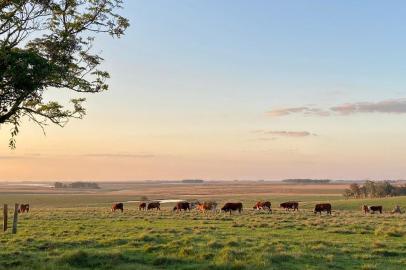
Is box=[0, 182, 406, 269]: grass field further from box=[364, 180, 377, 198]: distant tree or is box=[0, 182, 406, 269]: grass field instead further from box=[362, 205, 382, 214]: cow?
box=[364, 180, 377, 198]: distant tree

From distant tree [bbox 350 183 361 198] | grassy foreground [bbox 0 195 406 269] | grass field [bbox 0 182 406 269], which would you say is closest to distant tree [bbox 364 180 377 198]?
distant tree [bbox 350 183 361 198]

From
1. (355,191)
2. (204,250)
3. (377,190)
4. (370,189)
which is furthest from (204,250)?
(355,191)

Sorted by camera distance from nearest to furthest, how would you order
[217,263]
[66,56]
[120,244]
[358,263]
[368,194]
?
1. [217,263]
2. [358,263]
3. [66,56]
4. [120,244]
5. [368,194]

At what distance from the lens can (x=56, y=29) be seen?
65.2 ft

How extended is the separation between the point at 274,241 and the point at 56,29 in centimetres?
1408

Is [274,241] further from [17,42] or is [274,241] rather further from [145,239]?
[17,42]

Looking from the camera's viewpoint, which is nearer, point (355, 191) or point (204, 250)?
point (204, 250)

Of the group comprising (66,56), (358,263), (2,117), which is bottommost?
(358,263)

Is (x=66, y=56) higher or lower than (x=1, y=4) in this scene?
lower

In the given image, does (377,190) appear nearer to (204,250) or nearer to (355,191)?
(355,191)

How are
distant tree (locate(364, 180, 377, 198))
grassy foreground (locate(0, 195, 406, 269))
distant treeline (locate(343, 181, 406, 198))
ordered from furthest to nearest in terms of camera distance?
distant tree (locate(364, 180, 377, 198)) < distant treeline (locate(343, 181, 406, 198)) < grassy foreground (locate(0, 195, 406, 269))

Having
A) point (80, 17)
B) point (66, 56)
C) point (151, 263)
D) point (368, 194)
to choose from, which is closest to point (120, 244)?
point (151, 263)

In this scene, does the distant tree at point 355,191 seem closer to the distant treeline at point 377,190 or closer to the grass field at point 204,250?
the distant treeline at point 377,190

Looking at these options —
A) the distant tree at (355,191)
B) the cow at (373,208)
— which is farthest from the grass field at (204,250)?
the distant tree at (355,191)
